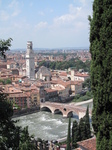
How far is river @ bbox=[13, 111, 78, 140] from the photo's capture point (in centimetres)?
1766

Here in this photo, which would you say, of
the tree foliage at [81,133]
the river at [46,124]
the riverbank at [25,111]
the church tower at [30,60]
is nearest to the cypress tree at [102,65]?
the tree foliage at [81,133]

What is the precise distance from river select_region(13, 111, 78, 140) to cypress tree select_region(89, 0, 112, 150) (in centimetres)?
1275

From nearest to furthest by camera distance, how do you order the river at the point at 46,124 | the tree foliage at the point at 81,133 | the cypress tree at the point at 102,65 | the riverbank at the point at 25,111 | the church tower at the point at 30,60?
the cypress tree at the point at 102,65, the tree foliage at the point at 81,133, the river at the point at 46,124, the riverbank at the point at 25,111, the church tower at the point at 30,60

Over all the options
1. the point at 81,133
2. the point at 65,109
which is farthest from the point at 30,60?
the point at 81,133

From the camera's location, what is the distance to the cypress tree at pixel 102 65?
4.30 metres

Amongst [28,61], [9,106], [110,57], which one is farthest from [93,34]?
[28,61]

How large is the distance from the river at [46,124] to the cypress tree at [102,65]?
502 inches

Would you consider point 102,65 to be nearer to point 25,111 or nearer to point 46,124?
point 46,124

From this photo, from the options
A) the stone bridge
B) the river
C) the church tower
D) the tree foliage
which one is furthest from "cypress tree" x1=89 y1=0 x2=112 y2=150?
the church tower

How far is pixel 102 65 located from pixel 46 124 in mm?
16485

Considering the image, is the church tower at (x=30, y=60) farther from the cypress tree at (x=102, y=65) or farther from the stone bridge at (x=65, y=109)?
the cypress tree at (x=102, y=65)

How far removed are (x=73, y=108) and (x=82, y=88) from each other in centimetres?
1392

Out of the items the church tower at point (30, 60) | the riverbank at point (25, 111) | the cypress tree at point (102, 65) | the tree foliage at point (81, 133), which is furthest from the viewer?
the church tower at point (30, 60)

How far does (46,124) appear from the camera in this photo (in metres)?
20.3
